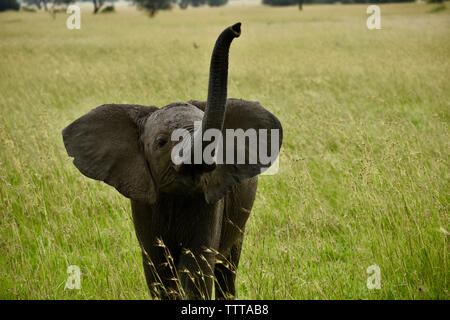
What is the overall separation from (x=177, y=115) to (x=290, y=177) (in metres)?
3.82

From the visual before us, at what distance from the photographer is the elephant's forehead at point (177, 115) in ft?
9.91

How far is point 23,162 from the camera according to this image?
7.37 metres

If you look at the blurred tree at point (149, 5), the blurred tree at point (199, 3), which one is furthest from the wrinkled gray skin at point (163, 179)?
the blurred tree at point (199, 3)

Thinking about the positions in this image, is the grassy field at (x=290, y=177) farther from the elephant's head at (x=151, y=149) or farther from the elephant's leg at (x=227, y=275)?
the elephant's head at (x=151, y=149)

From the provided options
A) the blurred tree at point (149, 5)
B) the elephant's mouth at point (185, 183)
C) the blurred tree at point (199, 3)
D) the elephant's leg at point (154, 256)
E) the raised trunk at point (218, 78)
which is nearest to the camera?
the raised trunk at point (218, 78)

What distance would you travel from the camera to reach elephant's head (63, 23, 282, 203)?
2.95 meters

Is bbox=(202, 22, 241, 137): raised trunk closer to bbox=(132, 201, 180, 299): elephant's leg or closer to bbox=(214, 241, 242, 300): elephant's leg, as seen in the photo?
bbox=(132, 201, 180, 299): elephant's leg

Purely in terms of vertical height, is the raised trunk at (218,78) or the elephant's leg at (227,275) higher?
the raised trunk at (218,78)

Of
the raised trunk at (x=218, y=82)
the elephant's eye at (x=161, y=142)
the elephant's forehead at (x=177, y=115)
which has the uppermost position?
the raised trunk at (x=218, y=82)

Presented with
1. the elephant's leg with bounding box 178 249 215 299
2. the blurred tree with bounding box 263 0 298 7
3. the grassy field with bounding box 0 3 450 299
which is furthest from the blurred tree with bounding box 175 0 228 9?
the elephant's leg with bounding box 178 249 215 299
